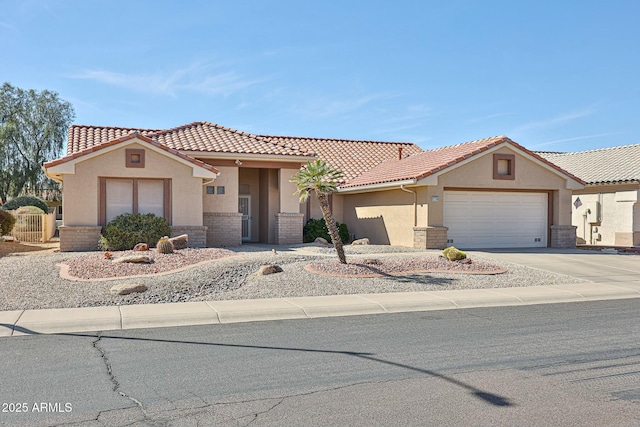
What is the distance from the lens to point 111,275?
44.7 feet

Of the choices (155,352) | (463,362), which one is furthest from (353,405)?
(155,352)

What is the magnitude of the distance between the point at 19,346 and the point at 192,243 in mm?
13404

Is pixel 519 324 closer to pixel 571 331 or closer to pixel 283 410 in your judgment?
pixel 571 331

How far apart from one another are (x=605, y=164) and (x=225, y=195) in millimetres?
18964

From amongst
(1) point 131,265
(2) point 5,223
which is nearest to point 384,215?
(1) point 131,265

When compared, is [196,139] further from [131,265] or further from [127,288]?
[127,288]

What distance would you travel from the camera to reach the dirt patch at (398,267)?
47.0 ft

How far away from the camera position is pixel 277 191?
25.5 m

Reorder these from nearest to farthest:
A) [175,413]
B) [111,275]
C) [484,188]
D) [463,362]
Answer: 1. [175,413]
2. [463,362]
3. [111,275]
4. [484,188]

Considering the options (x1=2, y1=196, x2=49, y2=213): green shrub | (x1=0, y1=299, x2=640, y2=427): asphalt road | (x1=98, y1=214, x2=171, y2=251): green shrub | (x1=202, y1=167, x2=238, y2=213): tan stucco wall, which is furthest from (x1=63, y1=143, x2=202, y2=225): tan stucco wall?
(x1=2, y1=196, x2=49, y2=213): green shrub

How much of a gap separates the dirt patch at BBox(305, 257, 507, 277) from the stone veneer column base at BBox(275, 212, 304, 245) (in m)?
8.99

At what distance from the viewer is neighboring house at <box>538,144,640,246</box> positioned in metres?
26.0

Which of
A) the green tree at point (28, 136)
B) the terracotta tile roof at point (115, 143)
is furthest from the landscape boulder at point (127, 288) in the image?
the green tree at point (28, 136)

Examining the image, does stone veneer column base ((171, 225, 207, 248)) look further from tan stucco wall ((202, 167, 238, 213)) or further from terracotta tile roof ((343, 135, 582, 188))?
terracotta tile roof ((343, 135, 582, 188))
